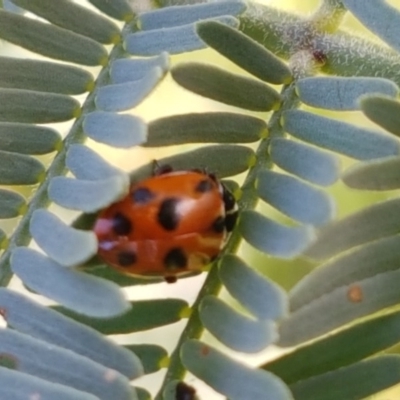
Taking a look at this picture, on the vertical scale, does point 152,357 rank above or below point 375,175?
below

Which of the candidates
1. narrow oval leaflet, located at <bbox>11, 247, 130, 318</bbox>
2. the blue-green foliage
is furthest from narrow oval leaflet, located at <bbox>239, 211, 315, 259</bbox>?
narrow oval leaflet, located at <bbox>11, 247, 130, 318</bbox>

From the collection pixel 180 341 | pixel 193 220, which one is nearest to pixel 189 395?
pixel 180 341

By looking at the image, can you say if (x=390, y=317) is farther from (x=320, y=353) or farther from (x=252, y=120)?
(x=252, y=120)

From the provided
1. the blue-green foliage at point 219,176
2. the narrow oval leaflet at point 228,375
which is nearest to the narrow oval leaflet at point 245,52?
the blue-green foliage at point 219,176

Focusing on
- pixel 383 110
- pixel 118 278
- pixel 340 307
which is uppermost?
pixel 383 110

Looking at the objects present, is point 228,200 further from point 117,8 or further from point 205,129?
point 117,8

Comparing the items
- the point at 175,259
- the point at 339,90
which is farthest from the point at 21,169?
the point at 339,90
